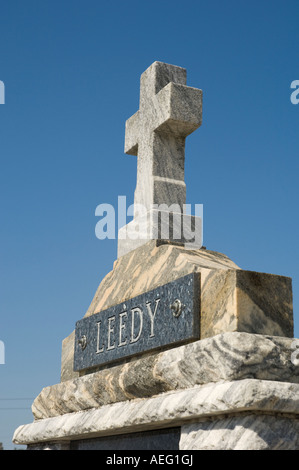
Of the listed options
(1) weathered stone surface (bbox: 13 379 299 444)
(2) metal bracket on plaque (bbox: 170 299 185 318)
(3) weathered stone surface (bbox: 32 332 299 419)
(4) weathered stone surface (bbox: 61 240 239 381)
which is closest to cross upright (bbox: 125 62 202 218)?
(4) weathered stone surface (bbox: 61 240 239 381)

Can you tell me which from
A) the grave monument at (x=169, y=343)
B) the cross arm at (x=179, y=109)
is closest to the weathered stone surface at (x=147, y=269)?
the grave monument at (x=169, y=343)

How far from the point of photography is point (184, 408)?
429 centimetres

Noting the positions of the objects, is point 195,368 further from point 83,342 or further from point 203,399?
point 83,342

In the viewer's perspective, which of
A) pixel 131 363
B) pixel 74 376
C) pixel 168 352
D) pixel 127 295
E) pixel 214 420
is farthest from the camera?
pixel 74 376

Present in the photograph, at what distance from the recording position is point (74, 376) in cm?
655

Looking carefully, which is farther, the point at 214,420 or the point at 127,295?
the point at 127,295

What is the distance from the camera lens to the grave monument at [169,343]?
13.2ft

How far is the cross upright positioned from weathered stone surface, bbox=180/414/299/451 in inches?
91.7

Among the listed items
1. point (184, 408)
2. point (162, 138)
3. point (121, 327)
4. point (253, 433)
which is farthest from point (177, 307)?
point (162, 138)

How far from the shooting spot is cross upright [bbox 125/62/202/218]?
5945 mm

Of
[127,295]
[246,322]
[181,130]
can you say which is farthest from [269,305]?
[181,130]

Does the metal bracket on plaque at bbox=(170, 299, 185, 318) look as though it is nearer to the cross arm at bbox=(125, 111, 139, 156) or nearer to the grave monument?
the grave monument

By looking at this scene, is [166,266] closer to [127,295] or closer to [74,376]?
[127,295]
